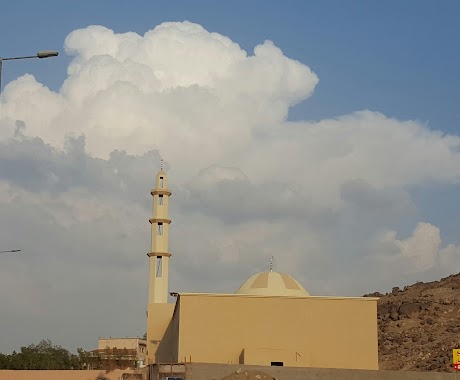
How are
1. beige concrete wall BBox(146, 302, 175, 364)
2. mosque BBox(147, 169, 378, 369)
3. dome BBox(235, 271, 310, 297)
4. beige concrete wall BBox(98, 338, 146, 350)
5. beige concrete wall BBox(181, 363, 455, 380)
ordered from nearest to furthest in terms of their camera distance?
1. beige concrete wall BBox(181, 363, 455, 380)
2. mosque BBox(147, 169, 378, 369)
3. dome BBox(235, 271, 310, 297)
4. beige concrete wall BBox(146, 302, 175, 364)
5. beige concrete wall BBox(98, 338, 146, 350)

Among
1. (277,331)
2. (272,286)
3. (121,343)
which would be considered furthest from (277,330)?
(121,343)

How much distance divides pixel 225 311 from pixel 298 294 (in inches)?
252

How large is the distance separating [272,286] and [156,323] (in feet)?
46.6

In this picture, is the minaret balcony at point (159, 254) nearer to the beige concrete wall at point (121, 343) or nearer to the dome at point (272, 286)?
the dome at point (272, 286)

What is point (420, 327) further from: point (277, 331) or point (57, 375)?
point (57, 375)

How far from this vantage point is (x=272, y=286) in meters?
49.3

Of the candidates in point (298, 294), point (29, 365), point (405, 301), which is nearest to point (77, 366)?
point (29, 365)

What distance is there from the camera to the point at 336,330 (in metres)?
45.6

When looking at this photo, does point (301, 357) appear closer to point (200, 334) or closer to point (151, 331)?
point (200, 334)

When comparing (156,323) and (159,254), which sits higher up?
(159,254)

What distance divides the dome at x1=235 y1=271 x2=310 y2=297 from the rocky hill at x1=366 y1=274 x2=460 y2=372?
21125 millimetres

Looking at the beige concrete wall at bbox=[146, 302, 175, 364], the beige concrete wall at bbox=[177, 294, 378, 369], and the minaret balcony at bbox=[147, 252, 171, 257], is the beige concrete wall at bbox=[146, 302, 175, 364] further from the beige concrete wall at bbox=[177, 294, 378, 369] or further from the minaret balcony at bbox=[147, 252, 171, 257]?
the beige concrete wall at bbox=[177, 294, 378, 369]

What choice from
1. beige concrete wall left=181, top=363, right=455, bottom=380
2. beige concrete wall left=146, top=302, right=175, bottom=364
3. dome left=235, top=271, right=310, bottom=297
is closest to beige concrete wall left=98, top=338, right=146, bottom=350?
beige concrete wall left=146, top=302, right=175, bottom=364

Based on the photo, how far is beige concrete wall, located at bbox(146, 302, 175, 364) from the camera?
59.8m
